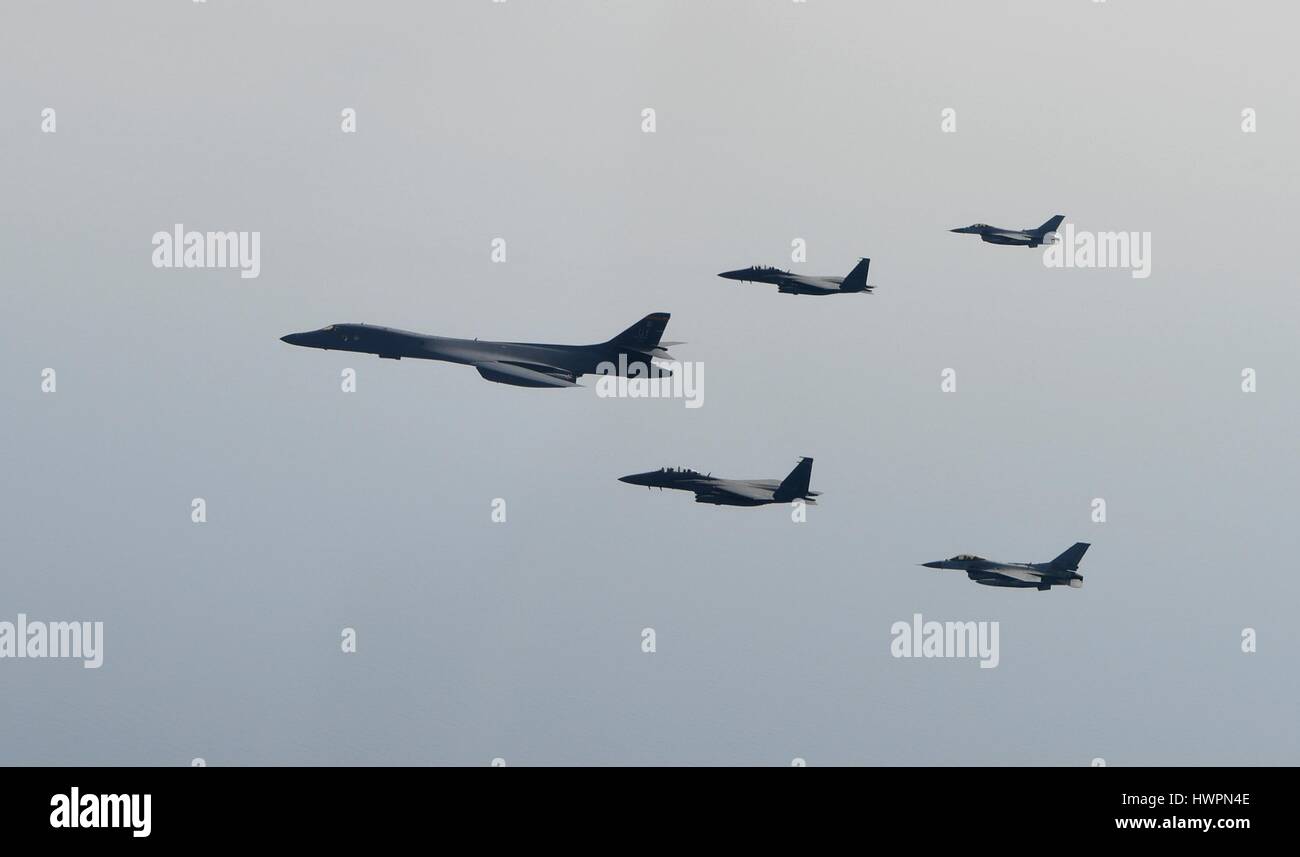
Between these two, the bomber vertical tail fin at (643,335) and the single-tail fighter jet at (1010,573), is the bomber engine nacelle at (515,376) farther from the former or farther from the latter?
the single-tail fighter jet at (1010,573)

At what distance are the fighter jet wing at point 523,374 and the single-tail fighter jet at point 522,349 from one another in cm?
8

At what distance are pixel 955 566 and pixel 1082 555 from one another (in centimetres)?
971

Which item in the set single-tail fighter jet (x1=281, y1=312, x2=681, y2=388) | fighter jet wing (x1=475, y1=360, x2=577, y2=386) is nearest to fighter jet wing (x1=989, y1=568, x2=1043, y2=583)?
single-tail fighter jet (x1=281, y1=312, x2=681, y2=388)

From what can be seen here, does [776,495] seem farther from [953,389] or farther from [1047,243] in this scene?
[1047,243]

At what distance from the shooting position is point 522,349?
110m

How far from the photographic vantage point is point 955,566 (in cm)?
12588

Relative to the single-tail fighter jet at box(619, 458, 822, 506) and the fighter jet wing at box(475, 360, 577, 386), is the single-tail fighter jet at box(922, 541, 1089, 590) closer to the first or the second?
the single-tail fighter jet at box(619, 458, 822, 506)

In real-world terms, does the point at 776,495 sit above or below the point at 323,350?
below

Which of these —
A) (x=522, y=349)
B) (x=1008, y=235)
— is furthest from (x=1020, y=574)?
(x=522, y=349)

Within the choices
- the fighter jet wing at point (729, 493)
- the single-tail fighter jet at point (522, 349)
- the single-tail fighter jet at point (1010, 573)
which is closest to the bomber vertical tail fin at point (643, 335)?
the single-tail fighter jet at point (522, 349)

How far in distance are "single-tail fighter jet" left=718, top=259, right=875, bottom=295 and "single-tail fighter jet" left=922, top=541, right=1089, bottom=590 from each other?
67.9 feet

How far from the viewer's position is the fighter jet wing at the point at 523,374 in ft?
344

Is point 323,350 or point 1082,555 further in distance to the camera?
point 1082,555
